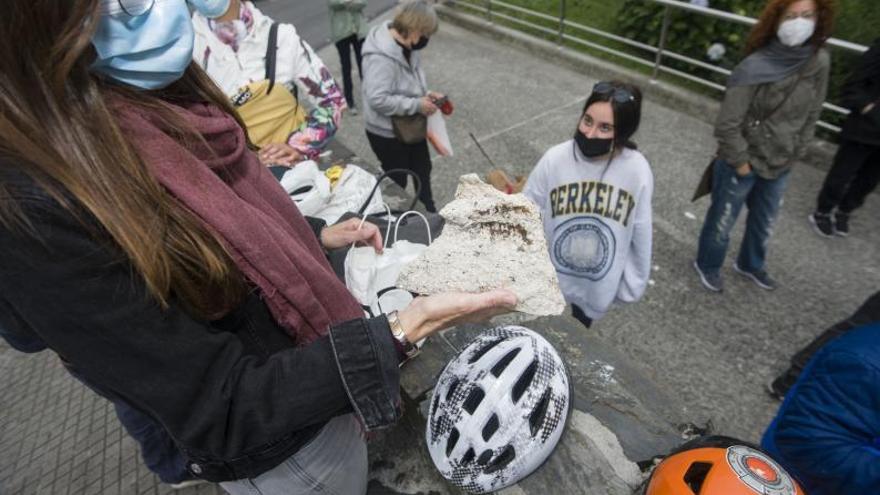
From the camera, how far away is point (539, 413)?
5.77 feet

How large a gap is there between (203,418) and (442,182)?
14.5 feet

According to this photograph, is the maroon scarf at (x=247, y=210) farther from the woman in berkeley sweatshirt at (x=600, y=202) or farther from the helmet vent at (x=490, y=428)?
the woman in berkeley sweatshirt at (x=600, y=202)

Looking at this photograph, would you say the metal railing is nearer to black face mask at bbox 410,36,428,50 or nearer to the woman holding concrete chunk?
black face mask at bbox 410,36,428,50

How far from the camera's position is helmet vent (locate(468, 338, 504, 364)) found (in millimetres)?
1880

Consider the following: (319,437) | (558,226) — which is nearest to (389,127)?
(558,226)

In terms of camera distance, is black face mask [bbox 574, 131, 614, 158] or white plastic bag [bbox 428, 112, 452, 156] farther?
white plastic bag [bbox 428, 112, 452, 156]

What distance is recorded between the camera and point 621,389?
205 cm

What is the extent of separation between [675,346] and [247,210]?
323 centimetres

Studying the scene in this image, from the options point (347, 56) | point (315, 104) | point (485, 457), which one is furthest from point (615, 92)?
point (347, 56)

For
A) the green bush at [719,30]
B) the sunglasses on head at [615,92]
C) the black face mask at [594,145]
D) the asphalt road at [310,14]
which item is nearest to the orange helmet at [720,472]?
the black face mask at [594,145]

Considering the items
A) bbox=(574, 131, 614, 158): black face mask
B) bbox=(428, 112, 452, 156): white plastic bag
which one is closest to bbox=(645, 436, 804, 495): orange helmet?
bbox=(574, 131, 614, 158): black face mask

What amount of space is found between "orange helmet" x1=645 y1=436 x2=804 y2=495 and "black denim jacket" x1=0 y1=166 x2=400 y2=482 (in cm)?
103

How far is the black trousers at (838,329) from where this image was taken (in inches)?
71.0

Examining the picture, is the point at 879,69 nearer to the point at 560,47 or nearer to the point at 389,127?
the point at 389,127
